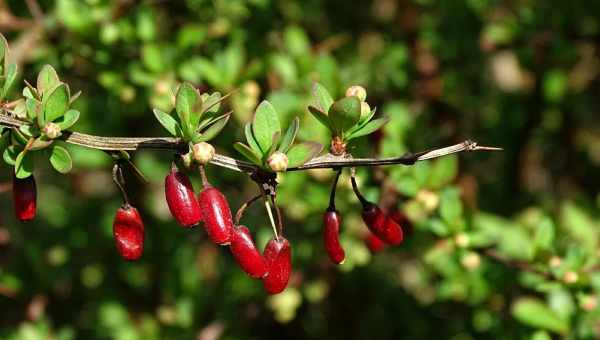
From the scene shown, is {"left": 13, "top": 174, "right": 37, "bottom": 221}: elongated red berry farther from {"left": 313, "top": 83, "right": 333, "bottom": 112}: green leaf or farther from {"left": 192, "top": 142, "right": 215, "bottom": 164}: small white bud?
{"left": 313, "top": 83, "right": 333, "bottom": 112}: green leaf

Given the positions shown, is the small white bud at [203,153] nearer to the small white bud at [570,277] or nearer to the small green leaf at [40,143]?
the small green leaf at [40,143]

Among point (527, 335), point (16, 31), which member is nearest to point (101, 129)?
point (16, 31)

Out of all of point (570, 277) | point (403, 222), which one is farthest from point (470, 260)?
point (403, 222)

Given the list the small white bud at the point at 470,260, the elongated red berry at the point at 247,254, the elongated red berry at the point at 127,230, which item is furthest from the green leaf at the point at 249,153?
the small white bud at the point at 470,260

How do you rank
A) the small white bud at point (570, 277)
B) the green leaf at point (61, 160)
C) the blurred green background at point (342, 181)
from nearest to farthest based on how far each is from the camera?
1. the green leaf at point (61, 160)
2. the small white bud at point (570, 277)
3. the blurred green background at point (342, 181)

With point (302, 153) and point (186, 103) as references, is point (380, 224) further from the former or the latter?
point (186, 103)

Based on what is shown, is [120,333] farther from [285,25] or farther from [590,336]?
[590,336]

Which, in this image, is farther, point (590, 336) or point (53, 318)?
point (53, 318)
